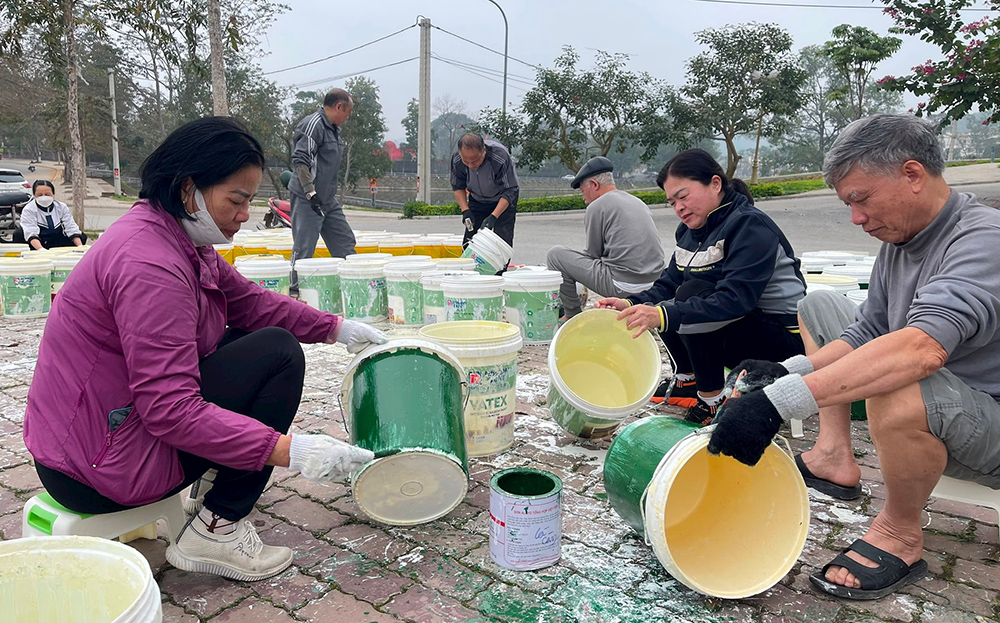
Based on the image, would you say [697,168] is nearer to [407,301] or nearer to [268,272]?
[407,301]

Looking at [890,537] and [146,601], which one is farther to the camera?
[890,537]

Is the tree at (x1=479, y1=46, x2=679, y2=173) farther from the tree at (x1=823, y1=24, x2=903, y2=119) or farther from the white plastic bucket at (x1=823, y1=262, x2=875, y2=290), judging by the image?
the white plastic bucket at (x1=823, y1=262, x2=875, y2=290)

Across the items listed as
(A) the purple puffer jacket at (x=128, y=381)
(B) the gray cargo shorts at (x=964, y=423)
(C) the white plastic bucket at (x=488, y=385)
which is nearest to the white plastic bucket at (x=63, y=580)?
(A) the purple puffer jacket at (x=128, y=381)

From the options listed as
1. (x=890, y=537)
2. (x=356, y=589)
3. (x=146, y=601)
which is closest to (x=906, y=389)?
(x=890, y=537)

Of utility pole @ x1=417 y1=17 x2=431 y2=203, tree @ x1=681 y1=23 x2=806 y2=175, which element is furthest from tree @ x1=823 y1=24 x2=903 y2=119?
utility pole @ x1=417 y1=17 x2=431 y2=203

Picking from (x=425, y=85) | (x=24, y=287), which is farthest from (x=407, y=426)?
(x=425, y=85)

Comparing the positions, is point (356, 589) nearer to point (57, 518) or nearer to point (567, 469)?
point (57, 518)

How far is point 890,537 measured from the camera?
6.86ft

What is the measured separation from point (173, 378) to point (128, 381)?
0.64 feet

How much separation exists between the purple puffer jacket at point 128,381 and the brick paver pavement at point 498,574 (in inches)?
20.6

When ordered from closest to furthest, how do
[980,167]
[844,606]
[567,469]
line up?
1. [844,606]
2. [567,469]
3. [980,167]

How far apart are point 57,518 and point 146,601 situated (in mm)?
928

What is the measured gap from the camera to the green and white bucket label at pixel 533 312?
4957 mm

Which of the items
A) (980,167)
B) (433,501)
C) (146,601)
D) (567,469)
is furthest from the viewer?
(980,167)
